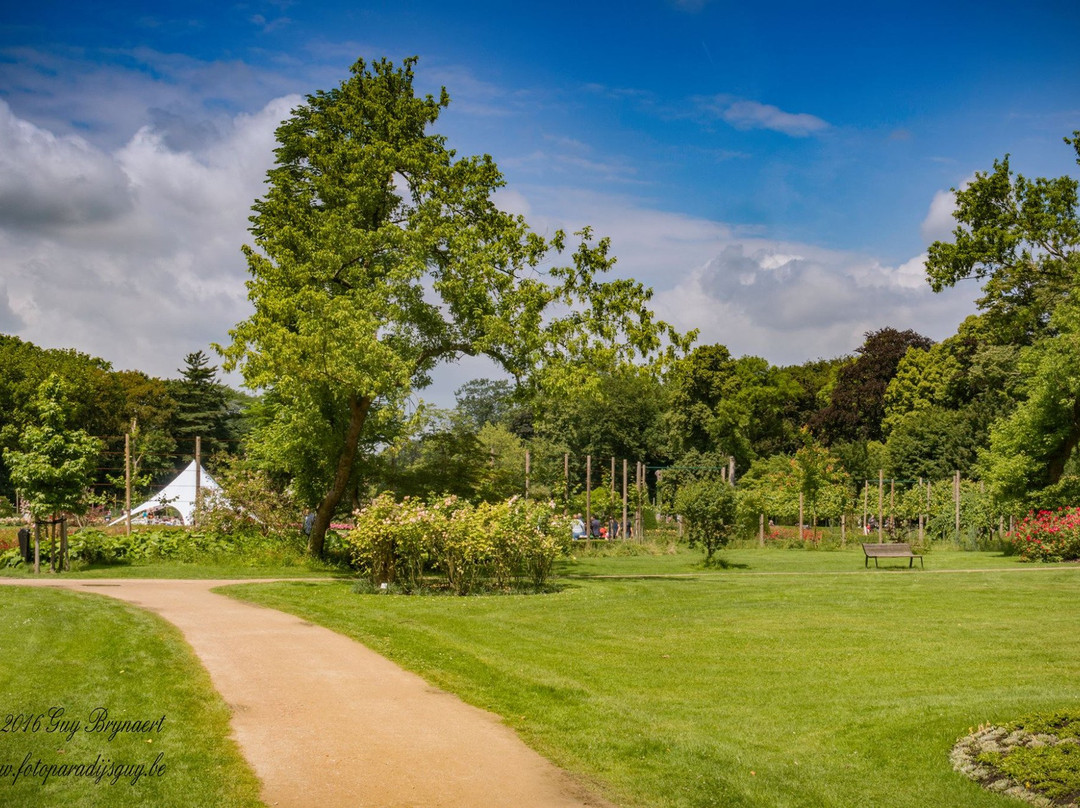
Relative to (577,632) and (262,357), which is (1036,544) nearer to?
(577,632)

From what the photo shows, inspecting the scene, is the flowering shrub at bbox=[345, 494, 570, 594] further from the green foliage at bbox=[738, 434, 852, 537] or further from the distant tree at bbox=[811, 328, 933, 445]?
the distant tree at bbox=[811, 328, 933, 445]

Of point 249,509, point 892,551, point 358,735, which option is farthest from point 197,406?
point 358,735

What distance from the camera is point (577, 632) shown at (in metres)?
12.5

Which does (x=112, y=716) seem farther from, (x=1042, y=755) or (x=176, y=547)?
(x=176, y=547)

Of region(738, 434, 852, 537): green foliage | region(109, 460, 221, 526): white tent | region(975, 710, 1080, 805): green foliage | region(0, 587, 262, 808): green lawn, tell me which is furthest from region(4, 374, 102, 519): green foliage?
region(738, 434, 852, 537): green foliage

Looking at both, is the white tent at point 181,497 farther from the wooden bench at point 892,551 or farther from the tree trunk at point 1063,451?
the tree trunk at point 1063,451

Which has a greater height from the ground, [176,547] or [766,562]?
[176,547]

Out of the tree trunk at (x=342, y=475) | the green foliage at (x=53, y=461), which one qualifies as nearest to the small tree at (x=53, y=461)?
the green foliage at (x=53, y=461)

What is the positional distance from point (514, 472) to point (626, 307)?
5422mm

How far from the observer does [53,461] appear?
1964 centimetres

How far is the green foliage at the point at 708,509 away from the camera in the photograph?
77.3 ft

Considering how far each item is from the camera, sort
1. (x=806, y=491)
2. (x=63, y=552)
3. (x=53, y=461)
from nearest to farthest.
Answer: (x=53, y=461), (x=63, y=552), (x=806, y=491)

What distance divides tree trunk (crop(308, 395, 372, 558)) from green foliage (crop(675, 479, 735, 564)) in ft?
26.9

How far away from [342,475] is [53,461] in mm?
6124
